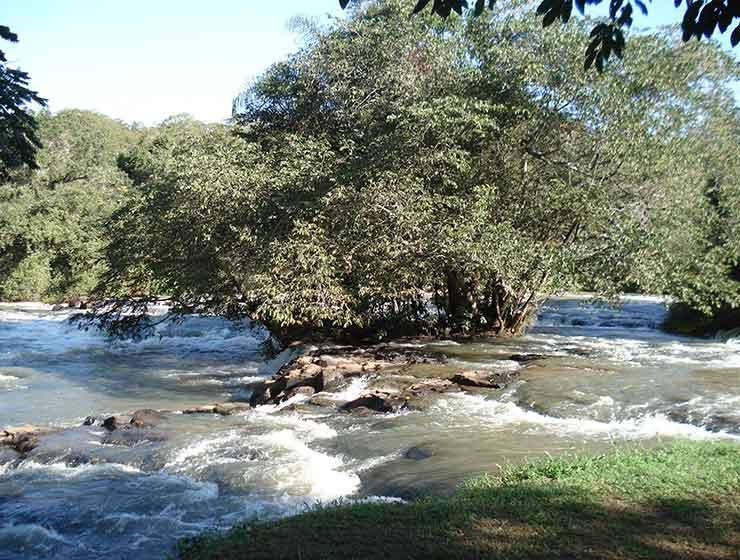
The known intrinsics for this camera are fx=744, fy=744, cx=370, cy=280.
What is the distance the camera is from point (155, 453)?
895cm

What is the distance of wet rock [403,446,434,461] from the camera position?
8047 millimetres

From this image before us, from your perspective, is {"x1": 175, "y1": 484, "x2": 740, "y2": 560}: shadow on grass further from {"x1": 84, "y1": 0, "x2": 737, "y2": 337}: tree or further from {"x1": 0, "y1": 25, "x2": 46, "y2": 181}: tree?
{"x1": 84, "y1": 0, "x2": 737, "y2": 337}: tree

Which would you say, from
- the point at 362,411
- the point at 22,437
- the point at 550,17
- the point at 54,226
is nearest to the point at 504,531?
the point at 550,17

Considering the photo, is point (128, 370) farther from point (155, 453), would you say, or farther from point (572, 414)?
point (572, 414)

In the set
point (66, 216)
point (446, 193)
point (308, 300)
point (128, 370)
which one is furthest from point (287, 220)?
point (66, 216)

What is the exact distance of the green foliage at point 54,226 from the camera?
31.0 m

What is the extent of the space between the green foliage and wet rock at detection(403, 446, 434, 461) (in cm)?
1957

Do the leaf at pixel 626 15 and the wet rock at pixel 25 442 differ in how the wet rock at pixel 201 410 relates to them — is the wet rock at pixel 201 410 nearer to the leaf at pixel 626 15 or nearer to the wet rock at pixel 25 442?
the wet rock at pixel 25 442

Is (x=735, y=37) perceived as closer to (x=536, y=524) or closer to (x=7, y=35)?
(x=536, y=524)

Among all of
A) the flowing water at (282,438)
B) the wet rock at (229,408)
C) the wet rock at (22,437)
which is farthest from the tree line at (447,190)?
the wet rock at (22,437)

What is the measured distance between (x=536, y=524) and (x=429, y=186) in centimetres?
1250

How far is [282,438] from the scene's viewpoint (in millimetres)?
9367

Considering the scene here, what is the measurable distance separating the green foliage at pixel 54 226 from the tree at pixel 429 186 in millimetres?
10215

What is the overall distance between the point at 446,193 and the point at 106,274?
8.65m
